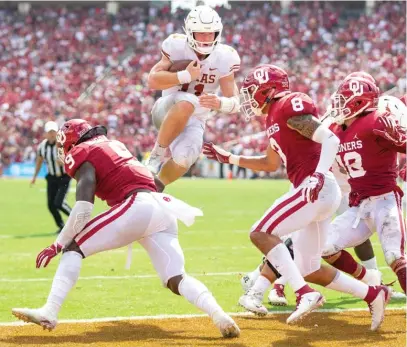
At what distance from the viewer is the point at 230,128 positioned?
107 feet

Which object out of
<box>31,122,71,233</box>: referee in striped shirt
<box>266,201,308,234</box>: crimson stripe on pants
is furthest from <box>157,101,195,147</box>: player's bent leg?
<box>31,122,71,233</box>: referee in striped shirt

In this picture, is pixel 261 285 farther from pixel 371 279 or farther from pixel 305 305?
pixel 371 279

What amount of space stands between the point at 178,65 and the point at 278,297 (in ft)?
7.63

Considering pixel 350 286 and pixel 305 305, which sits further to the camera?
pixel 350 286

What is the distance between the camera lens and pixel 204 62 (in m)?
7.61

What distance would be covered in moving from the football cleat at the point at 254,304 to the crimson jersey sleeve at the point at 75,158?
5.42 feet

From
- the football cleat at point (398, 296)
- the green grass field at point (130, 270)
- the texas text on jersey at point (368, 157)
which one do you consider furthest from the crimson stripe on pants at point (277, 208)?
the football cleat at point (398, 296)

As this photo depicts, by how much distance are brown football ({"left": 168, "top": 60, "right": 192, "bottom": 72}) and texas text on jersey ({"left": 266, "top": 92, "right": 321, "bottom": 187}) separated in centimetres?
159

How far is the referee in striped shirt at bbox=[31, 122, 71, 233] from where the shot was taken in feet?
43.5

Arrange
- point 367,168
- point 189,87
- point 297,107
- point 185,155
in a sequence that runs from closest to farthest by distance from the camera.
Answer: point 297,107
point 367,168
point 185,155
point 189,87

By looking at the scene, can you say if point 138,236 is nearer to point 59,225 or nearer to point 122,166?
point 122,166

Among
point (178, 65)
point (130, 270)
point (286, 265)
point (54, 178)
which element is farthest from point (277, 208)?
point (54, 178)

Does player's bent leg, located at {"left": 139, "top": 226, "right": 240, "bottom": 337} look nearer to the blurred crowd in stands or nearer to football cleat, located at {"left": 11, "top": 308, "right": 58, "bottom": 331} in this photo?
football cleat, located at {"left": 11, "top": 308, "right": 58, "bottom": 331}

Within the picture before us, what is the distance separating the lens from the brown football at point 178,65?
7508 millimetres
